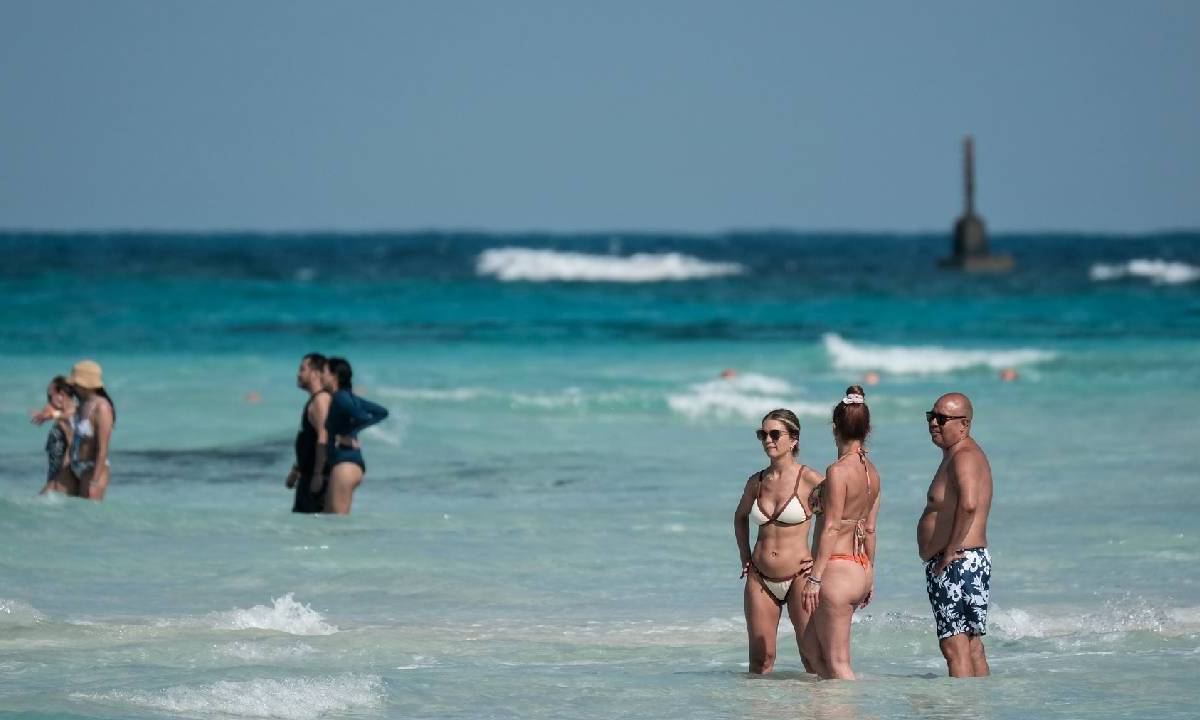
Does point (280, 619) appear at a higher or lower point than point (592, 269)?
lower

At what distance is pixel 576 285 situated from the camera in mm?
63688

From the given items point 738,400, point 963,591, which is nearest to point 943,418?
point 963,591

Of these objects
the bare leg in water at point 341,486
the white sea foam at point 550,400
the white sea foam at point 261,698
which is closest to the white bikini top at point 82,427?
the bare leg in water at point 341,486

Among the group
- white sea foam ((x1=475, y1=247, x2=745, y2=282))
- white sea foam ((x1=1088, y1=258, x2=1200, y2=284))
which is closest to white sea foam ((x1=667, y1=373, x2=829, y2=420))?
white sea foam ((x1=475, y1=247, x2=745, y2=282))

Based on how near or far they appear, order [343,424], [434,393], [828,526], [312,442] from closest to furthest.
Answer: [828,526]
[343,424]
[312,442]
[434,393]

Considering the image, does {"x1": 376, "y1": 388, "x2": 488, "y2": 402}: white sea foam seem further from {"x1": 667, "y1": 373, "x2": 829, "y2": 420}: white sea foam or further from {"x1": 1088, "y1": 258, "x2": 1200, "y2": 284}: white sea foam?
{"x1": 1088, "y1": 258, "x2": 1200, "y2": 284}: white sea foam

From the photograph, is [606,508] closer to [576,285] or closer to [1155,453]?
[1155,453]

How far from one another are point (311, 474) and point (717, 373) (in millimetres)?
15868

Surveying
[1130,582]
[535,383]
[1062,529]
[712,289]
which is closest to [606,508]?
[1062,529]

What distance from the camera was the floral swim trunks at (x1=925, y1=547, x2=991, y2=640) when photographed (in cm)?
748

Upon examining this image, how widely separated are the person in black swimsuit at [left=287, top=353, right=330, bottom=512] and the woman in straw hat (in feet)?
4.12

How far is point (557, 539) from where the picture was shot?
12617 mm

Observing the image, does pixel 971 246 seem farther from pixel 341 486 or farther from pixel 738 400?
pixel 341 486

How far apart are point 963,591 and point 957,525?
298mm
